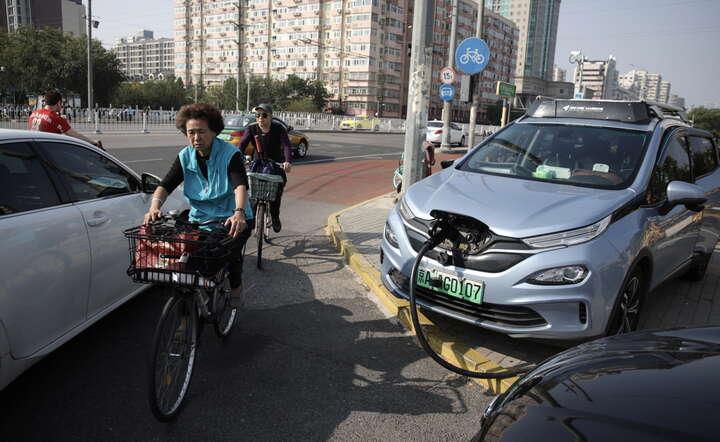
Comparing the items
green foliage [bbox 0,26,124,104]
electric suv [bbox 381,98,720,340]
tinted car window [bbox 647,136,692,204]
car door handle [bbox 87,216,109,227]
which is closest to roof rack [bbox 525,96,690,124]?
electric suv [bbox 381,98,720,340]

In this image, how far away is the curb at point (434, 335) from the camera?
11.9 ft

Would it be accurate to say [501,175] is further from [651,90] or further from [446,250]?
[651,90]

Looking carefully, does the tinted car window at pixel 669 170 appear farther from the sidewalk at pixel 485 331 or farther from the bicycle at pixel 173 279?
the bicycle at pixel 173 279

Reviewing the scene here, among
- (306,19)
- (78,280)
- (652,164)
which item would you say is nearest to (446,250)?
(652,164)

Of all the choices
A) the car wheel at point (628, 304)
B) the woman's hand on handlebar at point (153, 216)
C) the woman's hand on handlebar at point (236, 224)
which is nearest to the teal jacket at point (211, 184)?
the woman's hand on handlebar at point (236, 224)

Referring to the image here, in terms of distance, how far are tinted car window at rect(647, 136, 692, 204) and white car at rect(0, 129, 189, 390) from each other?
407 centimetres

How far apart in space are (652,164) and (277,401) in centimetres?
343

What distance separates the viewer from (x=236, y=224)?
3236 millimetres

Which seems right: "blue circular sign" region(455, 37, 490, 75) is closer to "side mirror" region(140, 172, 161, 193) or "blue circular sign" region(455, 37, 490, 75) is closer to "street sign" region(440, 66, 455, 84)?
"street sign" region(440, 66, 455, 84)

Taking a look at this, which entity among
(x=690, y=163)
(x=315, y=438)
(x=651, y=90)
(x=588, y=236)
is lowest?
(x=315, y=438)

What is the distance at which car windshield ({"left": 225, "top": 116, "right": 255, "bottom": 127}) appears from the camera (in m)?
18.0

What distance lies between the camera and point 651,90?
189375 millimetres

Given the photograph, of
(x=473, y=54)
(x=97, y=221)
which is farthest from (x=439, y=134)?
(x=97, y=221)

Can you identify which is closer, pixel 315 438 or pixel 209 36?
pixel 315 438
